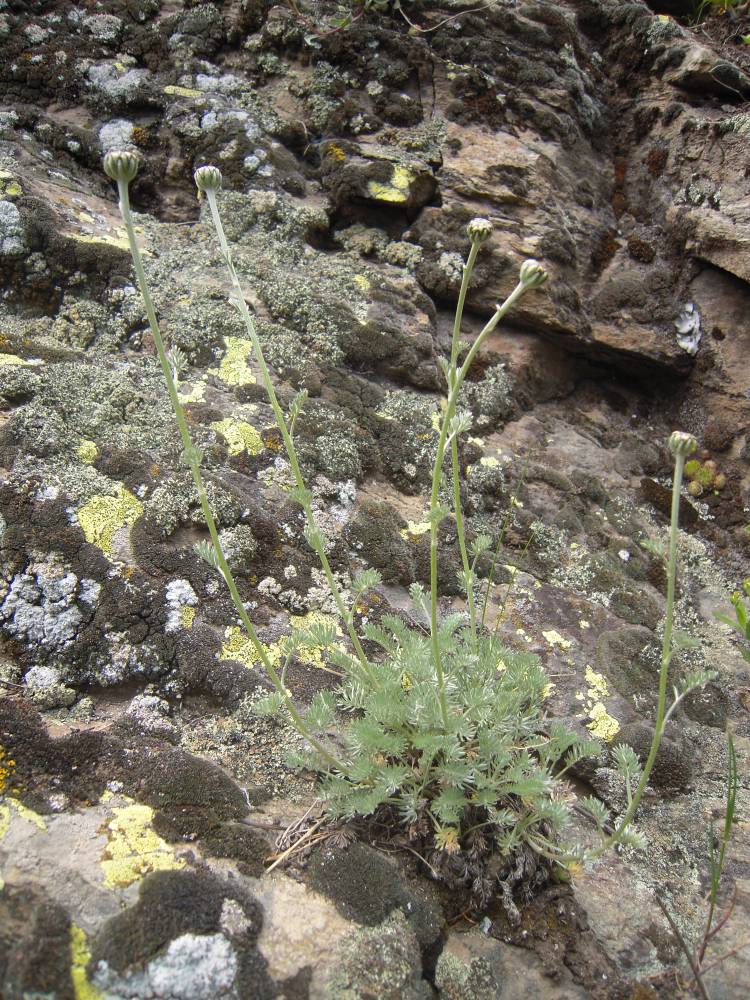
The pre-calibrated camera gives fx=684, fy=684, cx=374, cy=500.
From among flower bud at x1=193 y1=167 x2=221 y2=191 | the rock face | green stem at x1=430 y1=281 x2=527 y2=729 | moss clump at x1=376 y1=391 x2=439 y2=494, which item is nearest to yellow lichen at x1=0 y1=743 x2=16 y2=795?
the rock face

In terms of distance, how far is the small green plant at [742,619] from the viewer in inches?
119

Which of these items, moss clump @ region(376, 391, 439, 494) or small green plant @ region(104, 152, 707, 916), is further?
moss clump @ region(376, 391, 439, 494)

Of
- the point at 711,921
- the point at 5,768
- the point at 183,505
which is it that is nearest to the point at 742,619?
the point at 711,921

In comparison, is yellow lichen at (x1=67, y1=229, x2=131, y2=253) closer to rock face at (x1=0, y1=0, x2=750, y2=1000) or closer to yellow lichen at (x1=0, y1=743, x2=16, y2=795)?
rock face at (x1=0, y1=0, x2=750, y2=1000)

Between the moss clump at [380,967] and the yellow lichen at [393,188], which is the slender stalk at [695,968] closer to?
the moss clump at [380,967]

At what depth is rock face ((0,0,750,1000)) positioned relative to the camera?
6.82 ft

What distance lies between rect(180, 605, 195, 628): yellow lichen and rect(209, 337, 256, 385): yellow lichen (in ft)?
4.74

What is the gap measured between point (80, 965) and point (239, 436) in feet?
7.60

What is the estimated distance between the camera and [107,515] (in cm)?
291

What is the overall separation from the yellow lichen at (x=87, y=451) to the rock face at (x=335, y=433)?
11 mm

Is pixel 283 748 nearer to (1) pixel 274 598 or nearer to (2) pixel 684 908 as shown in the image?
(1) pixel 274 598

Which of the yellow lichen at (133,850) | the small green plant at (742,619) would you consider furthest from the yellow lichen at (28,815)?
the small green plant at (742,619)

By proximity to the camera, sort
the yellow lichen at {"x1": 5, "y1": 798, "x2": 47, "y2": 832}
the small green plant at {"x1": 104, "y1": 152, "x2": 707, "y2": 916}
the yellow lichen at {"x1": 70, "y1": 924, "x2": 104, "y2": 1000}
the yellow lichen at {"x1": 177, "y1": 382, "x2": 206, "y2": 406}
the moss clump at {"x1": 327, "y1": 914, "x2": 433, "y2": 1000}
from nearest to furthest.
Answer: the yellow lichen at {"x1": 70, "y1": 924, "x2": 104, "y2": 1000}
the moss clump at {"x1": 327, "y1": 914, "x2": 433, "y2": 1000}
the yellow lichen at {"x1": 5, "y1": 798, "x2": 47, "y2": 832}
the small green plant at {"x1": 104, "y1": 152, "x2": 707, "y2": 916}
the yellow lichen at {"x1": 177, "y1": 382, "x2": 206, "y2": 406}

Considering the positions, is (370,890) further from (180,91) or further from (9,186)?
(180,91)
